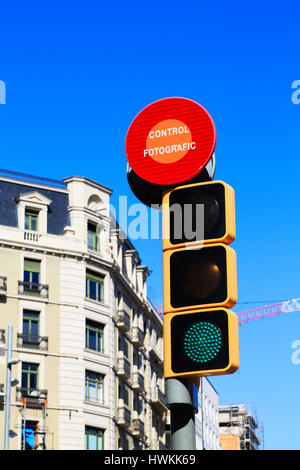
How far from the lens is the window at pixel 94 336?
175 feet

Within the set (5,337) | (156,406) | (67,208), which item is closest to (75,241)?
(67,208)

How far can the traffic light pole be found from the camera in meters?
6.39

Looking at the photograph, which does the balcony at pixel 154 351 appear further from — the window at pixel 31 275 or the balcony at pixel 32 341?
the window at pixel 31 275

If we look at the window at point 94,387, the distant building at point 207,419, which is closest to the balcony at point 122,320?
the window at point 94,387

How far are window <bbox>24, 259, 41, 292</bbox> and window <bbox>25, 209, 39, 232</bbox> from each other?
6.78 ft

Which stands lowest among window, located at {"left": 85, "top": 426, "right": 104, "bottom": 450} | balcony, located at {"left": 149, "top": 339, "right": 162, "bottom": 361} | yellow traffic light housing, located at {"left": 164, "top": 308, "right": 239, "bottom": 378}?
yellow traffic light housing, located at {"left": 164, "top": 308, "right": 239, "bottom": 378}

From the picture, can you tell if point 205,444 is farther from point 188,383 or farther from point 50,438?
point 188,383

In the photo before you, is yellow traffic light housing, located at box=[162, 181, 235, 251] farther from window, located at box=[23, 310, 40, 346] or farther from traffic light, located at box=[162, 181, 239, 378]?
window, located at box=[23, 310, 40, 346]

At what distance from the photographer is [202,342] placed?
246 inches

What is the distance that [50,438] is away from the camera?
50.0 meters

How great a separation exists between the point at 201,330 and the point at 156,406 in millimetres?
61088

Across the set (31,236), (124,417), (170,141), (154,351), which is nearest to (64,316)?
(31,236)

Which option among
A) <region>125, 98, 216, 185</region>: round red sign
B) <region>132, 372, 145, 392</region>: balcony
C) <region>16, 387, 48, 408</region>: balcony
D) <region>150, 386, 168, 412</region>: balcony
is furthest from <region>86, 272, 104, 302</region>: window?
<region>125, 98, 216, 185</region>: round red sign

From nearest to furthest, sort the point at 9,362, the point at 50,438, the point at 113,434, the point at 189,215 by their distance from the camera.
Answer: the point at 189,215, the point at 9,362, the point at 50,438, the point at 113,434
